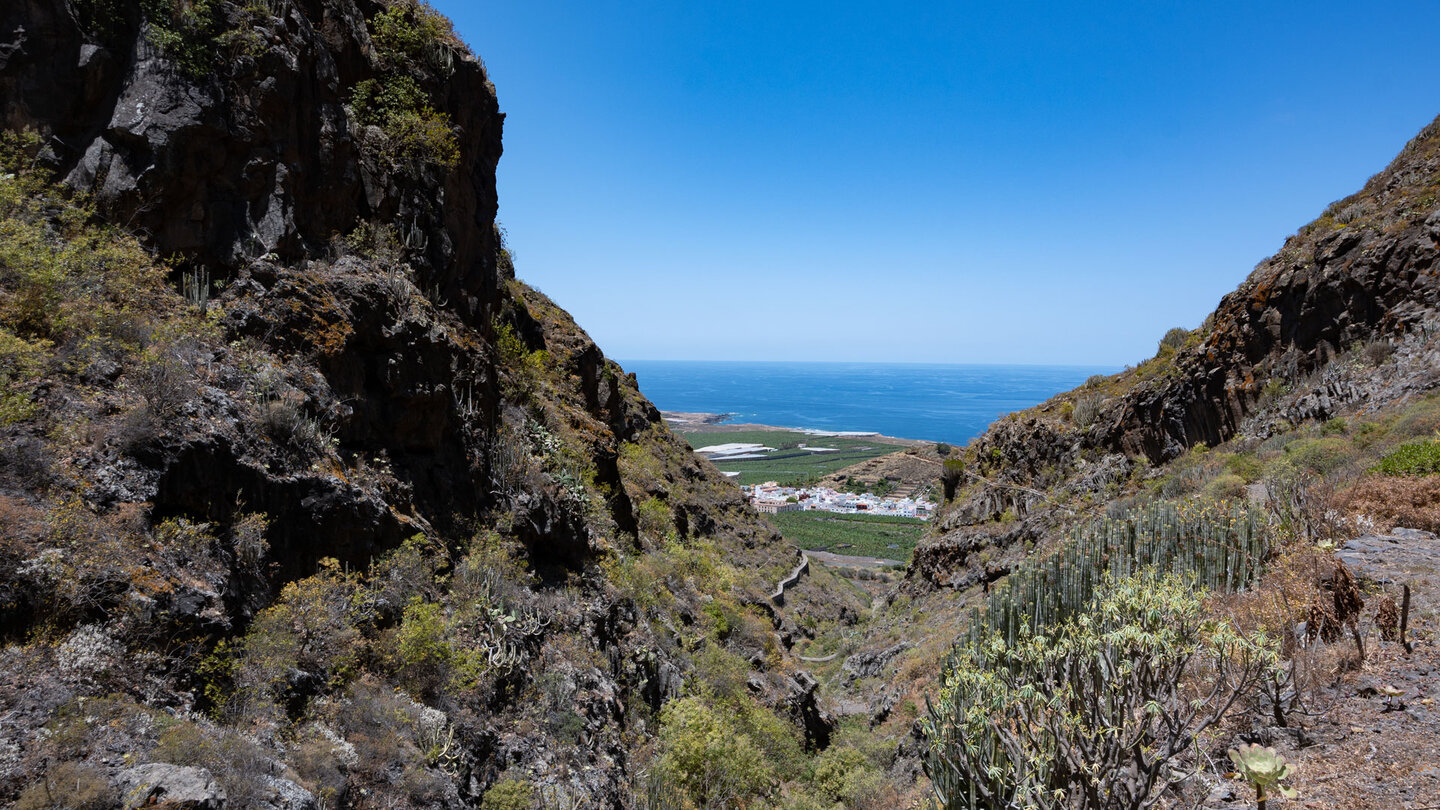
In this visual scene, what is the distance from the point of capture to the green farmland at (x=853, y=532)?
57.4m

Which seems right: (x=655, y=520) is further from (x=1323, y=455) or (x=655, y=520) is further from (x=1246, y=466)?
(x=1323, y=455)

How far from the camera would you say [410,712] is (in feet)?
21.4

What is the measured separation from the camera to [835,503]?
8356 cm

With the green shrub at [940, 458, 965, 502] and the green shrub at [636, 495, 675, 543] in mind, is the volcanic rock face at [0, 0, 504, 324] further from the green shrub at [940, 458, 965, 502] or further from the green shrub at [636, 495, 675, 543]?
the green shrub at [940, 458, 965, 502]

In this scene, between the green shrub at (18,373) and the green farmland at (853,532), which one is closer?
the green shrub at (18,373)

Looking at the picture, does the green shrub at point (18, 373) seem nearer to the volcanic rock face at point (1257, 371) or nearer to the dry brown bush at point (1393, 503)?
the dry brown bush at point (1393, 503)

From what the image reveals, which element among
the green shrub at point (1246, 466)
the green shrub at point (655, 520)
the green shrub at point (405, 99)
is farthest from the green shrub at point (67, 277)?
the green shrub at point (1246, 466)

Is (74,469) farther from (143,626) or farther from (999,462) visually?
(999,462)

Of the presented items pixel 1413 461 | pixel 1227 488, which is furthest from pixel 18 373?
pixel 1227 488

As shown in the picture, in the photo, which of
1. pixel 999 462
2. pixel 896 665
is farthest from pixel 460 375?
pixel 999 462

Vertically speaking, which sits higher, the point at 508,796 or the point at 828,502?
the point at 508,796

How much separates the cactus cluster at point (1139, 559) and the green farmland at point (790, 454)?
3029 inches

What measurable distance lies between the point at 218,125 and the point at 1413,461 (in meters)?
17.2

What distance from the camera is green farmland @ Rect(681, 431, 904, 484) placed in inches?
4572
